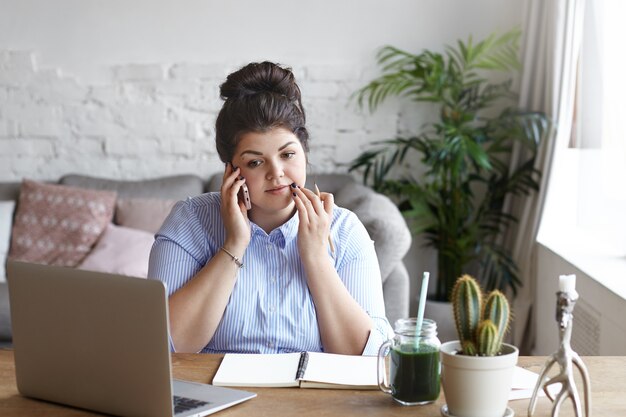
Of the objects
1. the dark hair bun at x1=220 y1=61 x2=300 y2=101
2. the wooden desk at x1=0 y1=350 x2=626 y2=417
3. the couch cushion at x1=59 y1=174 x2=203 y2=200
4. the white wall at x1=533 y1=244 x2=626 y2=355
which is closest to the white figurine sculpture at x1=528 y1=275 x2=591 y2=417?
the wooden desk at x1=0 y1=350 x2=626 y2=417

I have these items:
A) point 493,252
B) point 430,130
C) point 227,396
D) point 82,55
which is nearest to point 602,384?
point 227,396

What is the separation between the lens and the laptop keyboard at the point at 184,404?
4.72ft

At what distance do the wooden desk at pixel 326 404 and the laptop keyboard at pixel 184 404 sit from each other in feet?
0.13

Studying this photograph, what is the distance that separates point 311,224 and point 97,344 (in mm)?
689

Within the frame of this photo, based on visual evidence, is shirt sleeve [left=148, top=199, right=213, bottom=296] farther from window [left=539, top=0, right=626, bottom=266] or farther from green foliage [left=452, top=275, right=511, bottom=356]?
window [left=539, top=0, right=626, bottom=266]

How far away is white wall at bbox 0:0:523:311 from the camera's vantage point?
433 centimetres

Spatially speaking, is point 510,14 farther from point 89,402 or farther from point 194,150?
point 89,402

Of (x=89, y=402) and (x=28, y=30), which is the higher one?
(x=28, y=30)

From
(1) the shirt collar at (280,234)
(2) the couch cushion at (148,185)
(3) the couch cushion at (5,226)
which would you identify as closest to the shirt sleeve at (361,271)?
(1) the shirt collar at (280,234)

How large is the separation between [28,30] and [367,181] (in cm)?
175

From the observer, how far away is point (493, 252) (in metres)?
4.02

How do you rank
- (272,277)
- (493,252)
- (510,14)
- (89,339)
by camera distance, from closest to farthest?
(89,339) < (272,277) < (493,252) < (510,14)

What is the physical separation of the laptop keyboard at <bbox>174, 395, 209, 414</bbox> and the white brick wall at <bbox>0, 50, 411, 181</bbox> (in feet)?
9.76

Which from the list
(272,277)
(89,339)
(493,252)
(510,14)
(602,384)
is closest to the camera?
(89,339)
